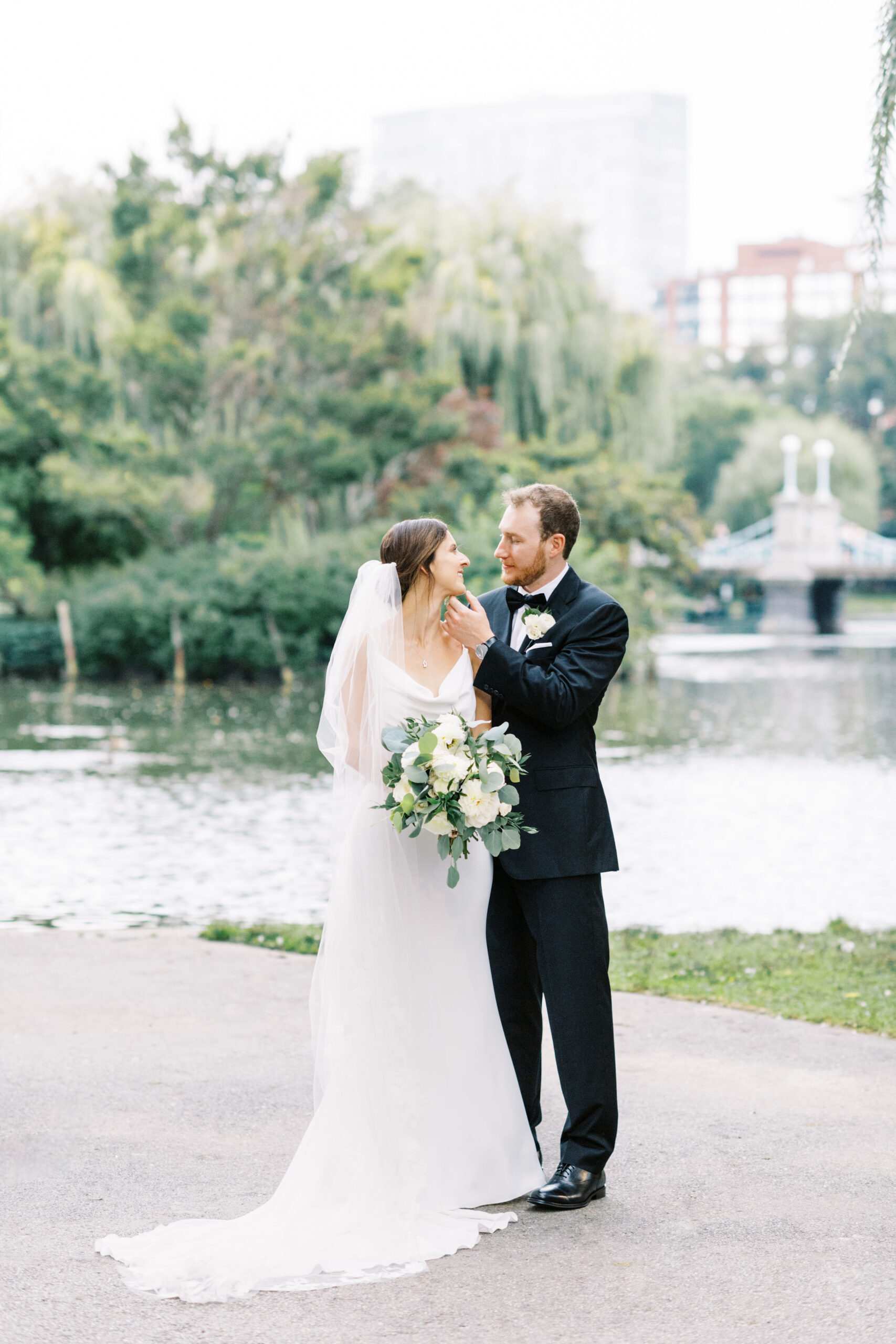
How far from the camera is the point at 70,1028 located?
602 centimetres

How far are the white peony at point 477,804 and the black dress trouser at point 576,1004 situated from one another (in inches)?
14.9

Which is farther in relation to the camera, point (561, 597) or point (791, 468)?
point (791, 468)

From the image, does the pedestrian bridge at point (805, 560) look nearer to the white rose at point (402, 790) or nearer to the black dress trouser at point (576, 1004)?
the black dress trouser at point (576, 1004)

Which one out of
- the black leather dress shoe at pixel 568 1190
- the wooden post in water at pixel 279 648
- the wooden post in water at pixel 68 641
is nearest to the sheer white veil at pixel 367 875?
the black leather dress shoe at pixel 568 1190

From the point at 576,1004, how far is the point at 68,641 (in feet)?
96.4

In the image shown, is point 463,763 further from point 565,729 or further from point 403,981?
point 403,981

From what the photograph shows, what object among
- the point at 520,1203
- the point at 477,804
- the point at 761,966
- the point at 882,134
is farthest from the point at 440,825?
the point at 882,134

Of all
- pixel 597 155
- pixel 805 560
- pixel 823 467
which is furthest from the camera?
pixel 597 155

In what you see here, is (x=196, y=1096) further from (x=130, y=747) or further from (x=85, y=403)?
(x=85, y=403)

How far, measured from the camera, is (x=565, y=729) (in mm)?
4410

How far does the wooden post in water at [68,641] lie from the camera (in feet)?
106

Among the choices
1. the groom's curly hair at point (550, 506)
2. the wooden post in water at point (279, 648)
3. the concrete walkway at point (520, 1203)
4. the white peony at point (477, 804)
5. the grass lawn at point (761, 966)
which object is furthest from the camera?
the wooden post in water at point (279, 648)

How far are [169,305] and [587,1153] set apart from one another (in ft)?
102

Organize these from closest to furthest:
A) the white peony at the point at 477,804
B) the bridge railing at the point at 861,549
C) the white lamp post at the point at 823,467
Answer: the white peony at the point at 477,804 → the white lamp post at the point at 823,467 → the bridge railing at the point at 861,549
